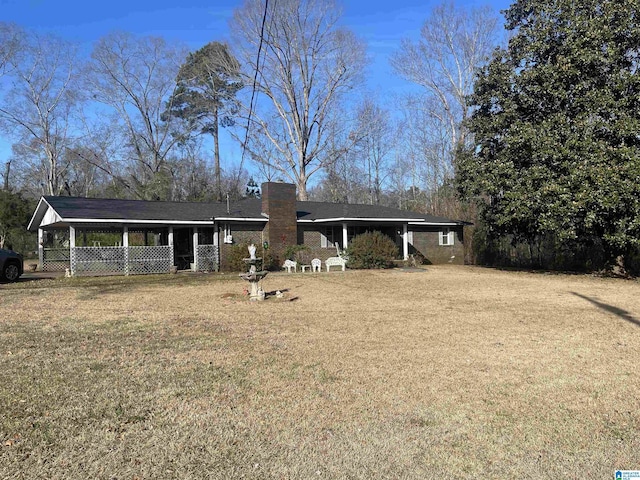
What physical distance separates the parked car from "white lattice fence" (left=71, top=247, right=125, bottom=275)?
2.14m

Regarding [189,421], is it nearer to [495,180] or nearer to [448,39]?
[495,180]

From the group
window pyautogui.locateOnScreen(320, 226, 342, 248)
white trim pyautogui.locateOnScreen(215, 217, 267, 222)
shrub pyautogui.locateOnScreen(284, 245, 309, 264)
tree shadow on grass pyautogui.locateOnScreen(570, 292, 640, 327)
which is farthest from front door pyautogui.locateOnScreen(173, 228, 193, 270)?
tree shadow on grass pyautogui.locateOnScreen(570, 292, 640, 327)

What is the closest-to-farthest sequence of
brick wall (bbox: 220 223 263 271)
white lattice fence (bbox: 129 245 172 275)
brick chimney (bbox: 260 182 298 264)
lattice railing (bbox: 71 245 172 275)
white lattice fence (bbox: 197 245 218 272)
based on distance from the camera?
lattice railing (bbox: 71 245 172 275) → white lattice fence (bbox: 129 245 172 275) → white lattice fence (bbox: 197 245 218 272) → brick wall (bbox: 220 223 263 271) → brick chimney (bbox: 260 182 298 264)

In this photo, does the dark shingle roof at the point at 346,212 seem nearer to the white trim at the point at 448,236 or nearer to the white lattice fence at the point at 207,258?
the white trim at the point at 448,236

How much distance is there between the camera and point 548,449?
3.29m

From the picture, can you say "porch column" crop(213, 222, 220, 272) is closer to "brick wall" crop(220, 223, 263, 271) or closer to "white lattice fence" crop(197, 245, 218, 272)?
"white lattice fence" crop(197, 245, 218, 272)

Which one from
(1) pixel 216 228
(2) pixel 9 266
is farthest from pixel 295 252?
(2) pixel 9 266

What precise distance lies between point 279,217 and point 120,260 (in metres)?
7.03

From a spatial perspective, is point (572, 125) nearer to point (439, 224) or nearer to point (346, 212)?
point (439, 224)

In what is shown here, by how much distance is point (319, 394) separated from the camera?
173 inches

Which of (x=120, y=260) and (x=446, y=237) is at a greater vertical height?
(x=446, y=237)

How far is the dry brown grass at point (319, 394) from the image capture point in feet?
10.3

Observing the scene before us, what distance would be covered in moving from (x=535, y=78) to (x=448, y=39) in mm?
17619

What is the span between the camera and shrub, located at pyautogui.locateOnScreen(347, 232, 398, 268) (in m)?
20.7
